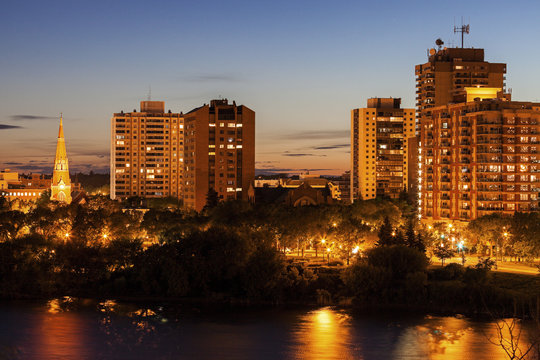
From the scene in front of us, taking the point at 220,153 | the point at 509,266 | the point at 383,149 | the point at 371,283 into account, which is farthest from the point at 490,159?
the point at 383,149

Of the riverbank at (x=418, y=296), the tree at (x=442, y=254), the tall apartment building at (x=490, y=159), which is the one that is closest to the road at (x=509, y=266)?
the tree at (x=442, y=254)

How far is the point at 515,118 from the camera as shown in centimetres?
10531

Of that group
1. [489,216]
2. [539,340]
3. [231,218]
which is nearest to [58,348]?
[539,340]

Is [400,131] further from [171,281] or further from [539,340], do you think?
[539,340]

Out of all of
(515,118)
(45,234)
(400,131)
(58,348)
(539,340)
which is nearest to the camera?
(539,340)

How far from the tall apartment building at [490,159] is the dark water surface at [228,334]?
44979mm

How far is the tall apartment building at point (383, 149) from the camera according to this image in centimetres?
17562

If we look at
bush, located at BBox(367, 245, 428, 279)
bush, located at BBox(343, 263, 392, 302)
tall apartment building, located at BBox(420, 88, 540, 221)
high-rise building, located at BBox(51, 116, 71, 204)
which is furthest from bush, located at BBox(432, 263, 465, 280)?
high-rise building, located at BBox(51, 116, 71, 204)

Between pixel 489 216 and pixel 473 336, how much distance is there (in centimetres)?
3975

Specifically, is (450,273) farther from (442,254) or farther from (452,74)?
(452,74)

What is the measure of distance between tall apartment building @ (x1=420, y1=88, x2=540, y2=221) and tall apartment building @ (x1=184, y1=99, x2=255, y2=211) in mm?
49206

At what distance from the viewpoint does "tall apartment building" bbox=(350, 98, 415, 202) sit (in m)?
176

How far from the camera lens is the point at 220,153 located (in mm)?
148250

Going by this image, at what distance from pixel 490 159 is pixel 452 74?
3163 inches
